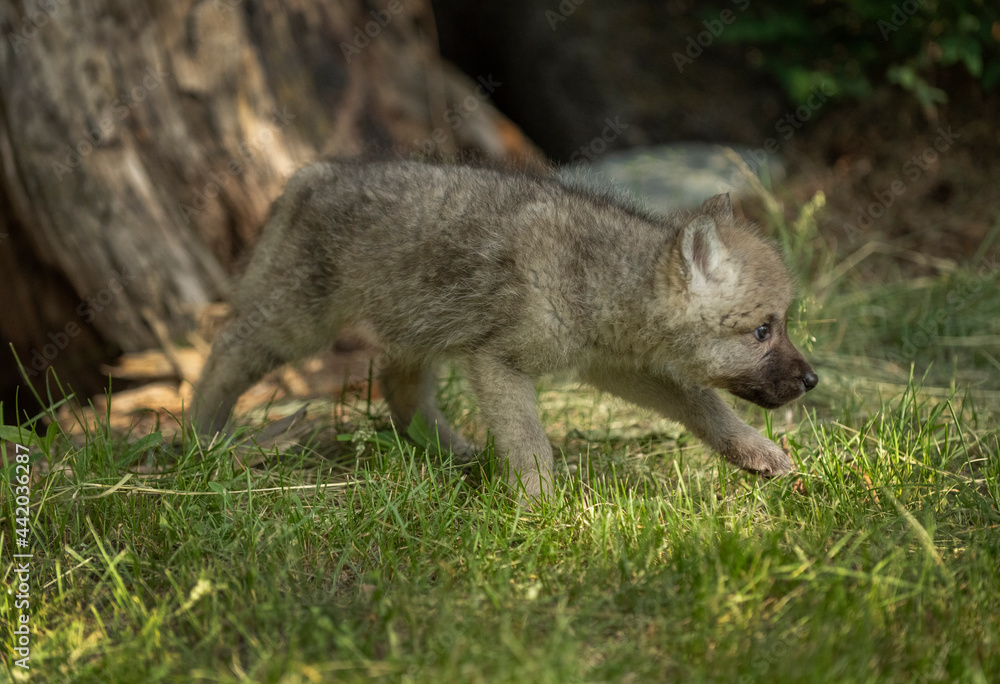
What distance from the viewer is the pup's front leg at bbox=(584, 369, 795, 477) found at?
11.4 ft

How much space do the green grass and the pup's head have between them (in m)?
0.24

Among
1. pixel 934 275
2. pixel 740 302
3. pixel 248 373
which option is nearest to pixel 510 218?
pixel 740 302

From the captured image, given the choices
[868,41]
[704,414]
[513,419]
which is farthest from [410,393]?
[868,41]

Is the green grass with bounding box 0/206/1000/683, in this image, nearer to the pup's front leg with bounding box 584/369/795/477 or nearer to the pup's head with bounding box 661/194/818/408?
the pup's front leg with bounding box 584/369/795/477

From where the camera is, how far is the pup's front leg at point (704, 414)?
349cm

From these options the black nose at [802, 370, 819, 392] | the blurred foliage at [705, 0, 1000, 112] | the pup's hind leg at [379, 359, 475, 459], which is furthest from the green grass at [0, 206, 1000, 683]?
the blurred foliage at [705, 0, 1000, 112]

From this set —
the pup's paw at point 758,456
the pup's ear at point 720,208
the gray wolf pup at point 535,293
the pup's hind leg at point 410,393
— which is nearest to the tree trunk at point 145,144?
the gray wolf pup at point 535,293

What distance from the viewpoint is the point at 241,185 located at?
232 inches

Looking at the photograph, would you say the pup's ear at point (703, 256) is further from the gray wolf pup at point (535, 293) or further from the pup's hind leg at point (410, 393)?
the pup's hind leg at point (410, 393)

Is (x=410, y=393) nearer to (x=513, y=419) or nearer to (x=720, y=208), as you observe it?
(x=513, y=419)

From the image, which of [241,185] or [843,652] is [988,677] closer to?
[843,652]

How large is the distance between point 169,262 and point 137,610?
3.44 meters

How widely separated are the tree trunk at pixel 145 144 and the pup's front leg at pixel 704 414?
6.41 ft

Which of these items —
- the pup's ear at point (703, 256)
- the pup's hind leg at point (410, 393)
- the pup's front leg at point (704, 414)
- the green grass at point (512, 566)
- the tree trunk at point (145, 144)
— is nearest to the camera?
the green grass at point (512, 566)
